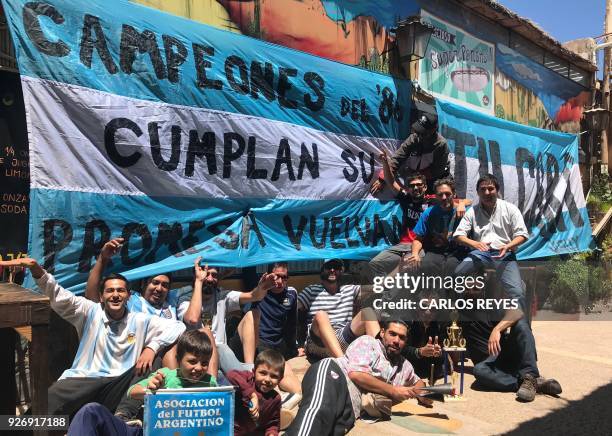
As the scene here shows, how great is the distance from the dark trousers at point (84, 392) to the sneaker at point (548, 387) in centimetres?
344

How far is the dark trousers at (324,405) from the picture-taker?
123 inches

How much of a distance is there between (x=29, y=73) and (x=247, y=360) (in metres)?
2.66

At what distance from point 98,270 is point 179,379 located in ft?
4.29

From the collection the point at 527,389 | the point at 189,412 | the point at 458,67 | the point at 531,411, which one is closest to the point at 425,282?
the point at 527,389

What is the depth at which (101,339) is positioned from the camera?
3.37 metres

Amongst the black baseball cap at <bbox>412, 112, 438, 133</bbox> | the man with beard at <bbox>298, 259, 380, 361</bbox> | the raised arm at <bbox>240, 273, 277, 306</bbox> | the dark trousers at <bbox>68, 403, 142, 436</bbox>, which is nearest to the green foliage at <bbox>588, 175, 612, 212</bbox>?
the black baseball cap at <bbox>412, 112, 438, 133</bbox>

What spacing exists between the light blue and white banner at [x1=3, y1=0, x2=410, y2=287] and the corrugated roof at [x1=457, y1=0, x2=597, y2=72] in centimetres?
362

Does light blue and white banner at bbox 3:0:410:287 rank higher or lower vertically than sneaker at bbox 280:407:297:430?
higher

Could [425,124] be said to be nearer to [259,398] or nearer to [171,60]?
[171,60]

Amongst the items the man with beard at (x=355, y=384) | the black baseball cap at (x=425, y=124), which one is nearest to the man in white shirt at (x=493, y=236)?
the black baseball cap at (x=425, y=124)

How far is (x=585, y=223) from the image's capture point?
9.28 m

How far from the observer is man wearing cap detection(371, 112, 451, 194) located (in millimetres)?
6223

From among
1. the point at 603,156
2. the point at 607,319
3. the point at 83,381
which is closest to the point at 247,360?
the point at 83,381

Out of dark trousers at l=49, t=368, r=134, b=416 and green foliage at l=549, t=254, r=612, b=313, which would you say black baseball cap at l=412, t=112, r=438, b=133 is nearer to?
green foliage at l=549, t=254, r=612, b=313
